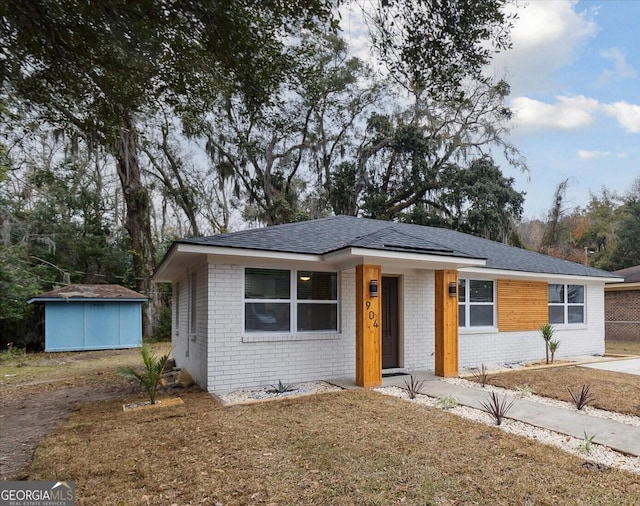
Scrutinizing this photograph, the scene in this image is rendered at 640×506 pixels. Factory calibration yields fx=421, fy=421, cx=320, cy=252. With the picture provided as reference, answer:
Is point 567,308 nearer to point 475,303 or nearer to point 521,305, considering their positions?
point 521,305

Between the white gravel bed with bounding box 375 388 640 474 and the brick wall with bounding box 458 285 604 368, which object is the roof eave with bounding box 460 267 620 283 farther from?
the white gravel bed with bounding box 375 388 640 474

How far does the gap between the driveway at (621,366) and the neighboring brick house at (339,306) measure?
57.7 inches

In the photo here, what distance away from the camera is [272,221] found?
23109 mm

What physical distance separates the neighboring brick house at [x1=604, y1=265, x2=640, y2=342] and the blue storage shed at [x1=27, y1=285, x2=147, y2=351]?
64.4 feet

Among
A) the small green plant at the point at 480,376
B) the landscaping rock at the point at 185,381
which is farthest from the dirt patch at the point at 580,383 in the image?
the landscaping rock at the point at 185,381

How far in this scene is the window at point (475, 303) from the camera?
1019cm

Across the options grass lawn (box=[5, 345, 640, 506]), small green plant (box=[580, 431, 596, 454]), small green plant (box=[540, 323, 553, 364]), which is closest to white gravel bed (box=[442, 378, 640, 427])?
grass lawn (box=[5, 345, 640, 506])

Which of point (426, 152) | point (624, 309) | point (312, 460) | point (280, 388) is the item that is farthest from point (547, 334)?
point (426, 152)

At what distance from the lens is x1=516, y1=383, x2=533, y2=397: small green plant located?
6892 mm

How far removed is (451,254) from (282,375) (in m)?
3.93

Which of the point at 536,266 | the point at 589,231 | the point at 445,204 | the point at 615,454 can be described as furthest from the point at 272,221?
the point at 589,231

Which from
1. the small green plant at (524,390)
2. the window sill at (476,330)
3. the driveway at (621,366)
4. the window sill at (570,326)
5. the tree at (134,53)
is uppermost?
the tree at (134,53)

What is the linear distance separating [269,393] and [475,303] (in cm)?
581

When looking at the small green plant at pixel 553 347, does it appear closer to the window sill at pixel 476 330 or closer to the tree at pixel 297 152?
the window sill at pixel 476 330
